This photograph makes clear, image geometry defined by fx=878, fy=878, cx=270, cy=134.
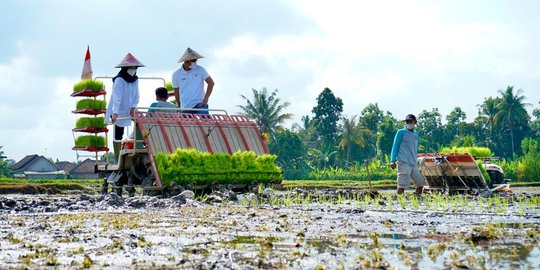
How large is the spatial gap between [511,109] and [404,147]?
73.1 meters

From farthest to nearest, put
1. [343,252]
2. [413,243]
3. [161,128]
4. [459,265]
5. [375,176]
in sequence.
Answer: [375,176] → [161,128] → [413,243] → [343,252] → [459,265]

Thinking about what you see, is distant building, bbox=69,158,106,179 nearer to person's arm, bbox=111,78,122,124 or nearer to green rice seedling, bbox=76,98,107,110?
green rice seedling, bbox=76,98,107,110

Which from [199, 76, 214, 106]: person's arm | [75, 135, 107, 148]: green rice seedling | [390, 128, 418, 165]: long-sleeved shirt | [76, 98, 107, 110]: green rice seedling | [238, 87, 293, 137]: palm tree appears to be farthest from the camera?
[238, 87, 293, 137]: palm tree

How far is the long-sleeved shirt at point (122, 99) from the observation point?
1382cm

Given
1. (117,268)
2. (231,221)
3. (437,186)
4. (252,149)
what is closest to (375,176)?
(437,186)

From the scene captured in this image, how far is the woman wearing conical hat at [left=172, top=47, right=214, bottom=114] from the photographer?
1411 cm

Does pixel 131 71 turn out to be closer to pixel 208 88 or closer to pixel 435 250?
pixel 208 88

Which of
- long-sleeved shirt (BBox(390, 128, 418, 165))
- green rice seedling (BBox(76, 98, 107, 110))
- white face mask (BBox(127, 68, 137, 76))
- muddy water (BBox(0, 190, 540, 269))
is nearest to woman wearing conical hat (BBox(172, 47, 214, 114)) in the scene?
white face mask (BBox(127, 68, 137, 76))

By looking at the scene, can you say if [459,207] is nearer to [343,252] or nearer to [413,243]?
[413,243]

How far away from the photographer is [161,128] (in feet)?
44.0

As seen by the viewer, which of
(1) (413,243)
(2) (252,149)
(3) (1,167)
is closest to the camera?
(1) (413,243)

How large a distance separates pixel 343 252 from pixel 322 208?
5.69 m

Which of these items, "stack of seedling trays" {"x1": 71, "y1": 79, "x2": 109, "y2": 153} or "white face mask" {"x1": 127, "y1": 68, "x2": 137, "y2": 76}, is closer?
"white face mask" {"x1": 127, "y1": 68, "x2": 137, "y2": 76}

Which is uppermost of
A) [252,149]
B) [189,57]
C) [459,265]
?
[189,57]
